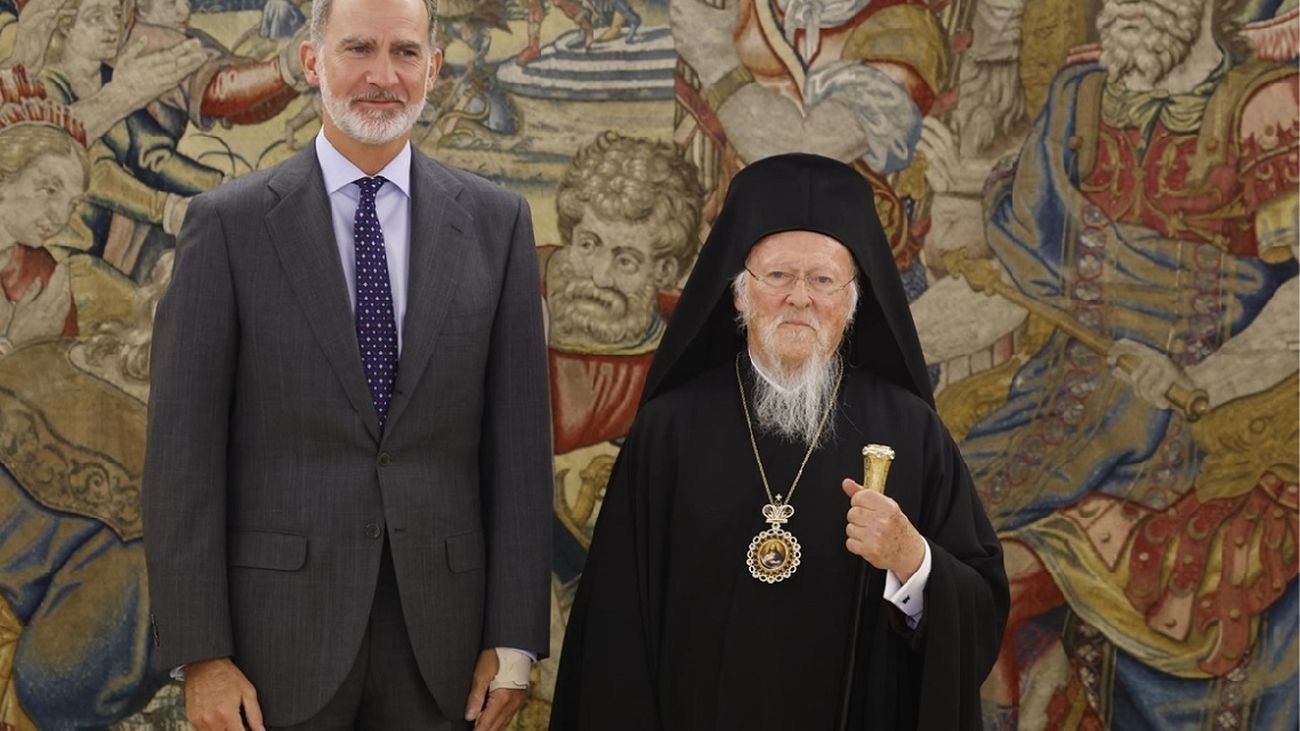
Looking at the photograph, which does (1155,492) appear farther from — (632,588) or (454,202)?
(454,202)

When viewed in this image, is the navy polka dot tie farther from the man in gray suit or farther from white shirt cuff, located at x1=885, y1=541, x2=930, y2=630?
white shirt cuff, located at x1=885, y1=541, x2=930, y2=630

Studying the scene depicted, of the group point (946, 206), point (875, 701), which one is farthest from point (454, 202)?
point (946, 206)

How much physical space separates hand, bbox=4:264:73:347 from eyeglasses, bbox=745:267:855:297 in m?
2.69

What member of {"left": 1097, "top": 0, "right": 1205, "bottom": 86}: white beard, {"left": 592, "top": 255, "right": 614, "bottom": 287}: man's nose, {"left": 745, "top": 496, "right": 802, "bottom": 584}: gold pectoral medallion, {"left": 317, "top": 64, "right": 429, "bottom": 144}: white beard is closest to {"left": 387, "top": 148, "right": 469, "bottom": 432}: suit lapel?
{"left": 317, "top": 64, "right": 429, "bottom": 144}: white beard

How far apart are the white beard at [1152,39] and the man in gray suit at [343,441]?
8.38 feet

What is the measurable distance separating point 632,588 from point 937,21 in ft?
7.92

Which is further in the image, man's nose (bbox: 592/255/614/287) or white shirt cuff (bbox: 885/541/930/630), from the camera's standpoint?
man's nose (bbox: 592/255/614/287)

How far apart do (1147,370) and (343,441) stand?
2.92m

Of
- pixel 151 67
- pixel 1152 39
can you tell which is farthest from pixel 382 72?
pixel 1152 39

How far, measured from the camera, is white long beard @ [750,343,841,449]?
3.50 meters

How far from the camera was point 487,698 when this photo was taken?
3.26 metres

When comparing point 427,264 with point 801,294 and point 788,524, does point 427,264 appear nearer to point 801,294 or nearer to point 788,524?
point 801,294

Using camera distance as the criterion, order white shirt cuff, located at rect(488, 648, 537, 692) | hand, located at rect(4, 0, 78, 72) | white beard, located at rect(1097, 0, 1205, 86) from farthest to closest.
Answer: hand, located at rect(4, 0, 78, 72) → white beard, located at rect(1097, 0, 1205, 86) → white shirt cuff, located at rect(488, 648, 537, 692)

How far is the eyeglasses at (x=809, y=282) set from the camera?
345 cm
